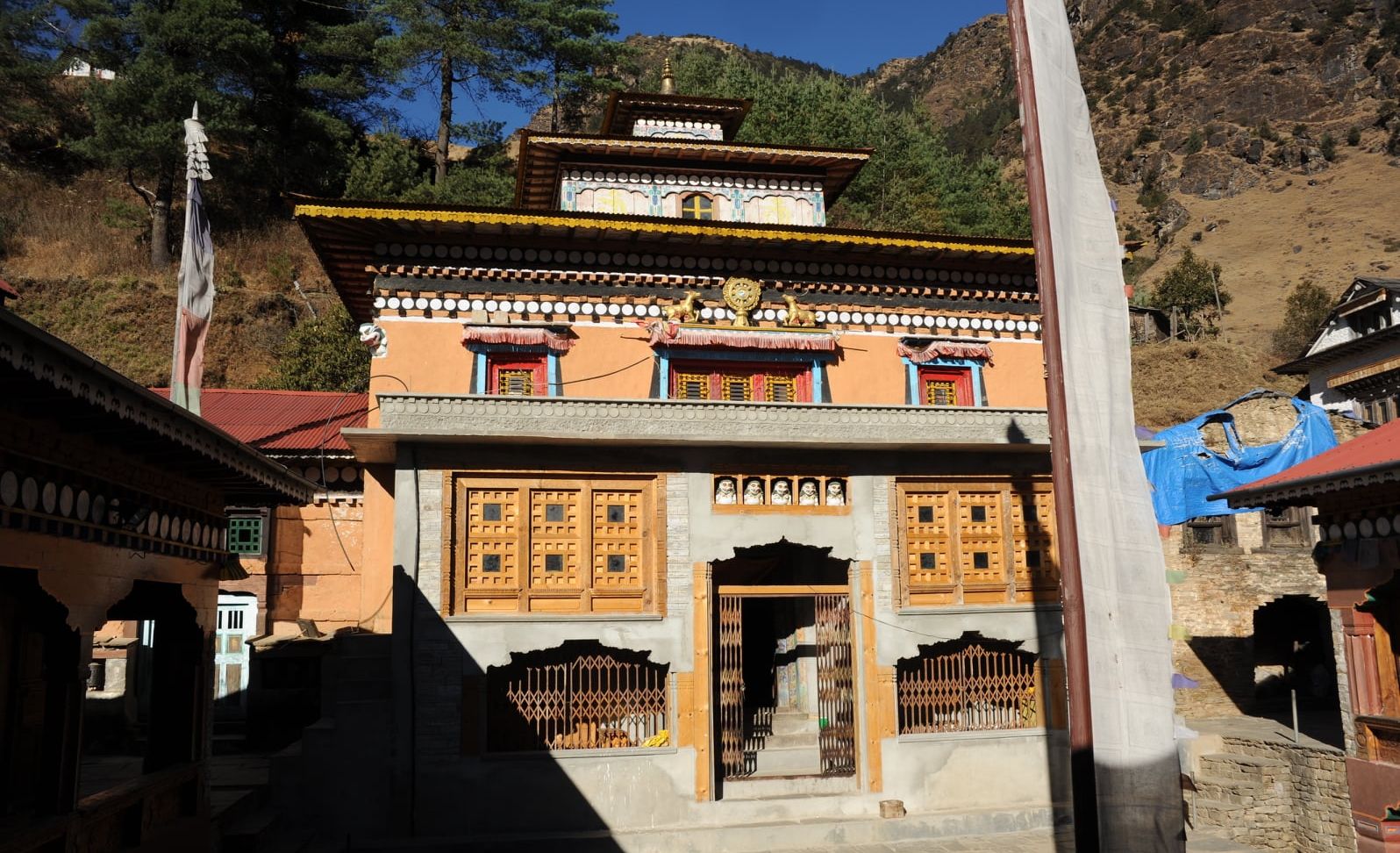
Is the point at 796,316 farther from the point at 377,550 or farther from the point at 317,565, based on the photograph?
the point at 317,565

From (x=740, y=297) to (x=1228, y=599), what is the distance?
594 inches

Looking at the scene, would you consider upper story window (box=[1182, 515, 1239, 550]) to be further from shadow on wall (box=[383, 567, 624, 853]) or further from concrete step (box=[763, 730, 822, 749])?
shadow on wall (box=[383, 567, 624, 853])

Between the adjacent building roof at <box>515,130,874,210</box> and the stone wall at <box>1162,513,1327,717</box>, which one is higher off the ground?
the adjacent building roof at <box>515,130,874,210</box>

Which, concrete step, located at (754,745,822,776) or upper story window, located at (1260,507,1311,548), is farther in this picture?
upper story window, located at (1260,507,1311,548)

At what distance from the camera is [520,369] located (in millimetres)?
18438

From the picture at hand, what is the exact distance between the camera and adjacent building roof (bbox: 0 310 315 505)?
6461 mm

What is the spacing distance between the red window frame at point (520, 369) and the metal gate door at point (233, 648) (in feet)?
20.9

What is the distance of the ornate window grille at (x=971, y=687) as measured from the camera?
52.9 feet

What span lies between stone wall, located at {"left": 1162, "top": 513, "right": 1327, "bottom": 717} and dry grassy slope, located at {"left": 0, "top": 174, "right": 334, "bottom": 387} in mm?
30468

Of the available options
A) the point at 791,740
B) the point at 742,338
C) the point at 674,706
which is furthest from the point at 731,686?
the point at 742,338

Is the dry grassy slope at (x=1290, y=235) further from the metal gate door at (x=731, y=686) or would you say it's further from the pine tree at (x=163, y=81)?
the pine tree at (x=163, y=81)

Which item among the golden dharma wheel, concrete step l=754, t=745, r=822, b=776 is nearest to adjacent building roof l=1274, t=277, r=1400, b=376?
the golden dharma wheel

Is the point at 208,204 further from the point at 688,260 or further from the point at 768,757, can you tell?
the point at 768,757

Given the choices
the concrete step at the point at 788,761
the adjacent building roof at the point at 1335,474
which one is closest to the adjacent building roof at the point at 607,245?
the adjacent building roof at the point at 1335,474
